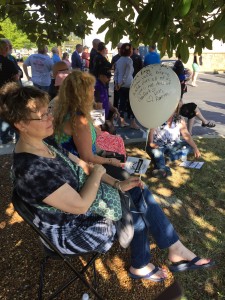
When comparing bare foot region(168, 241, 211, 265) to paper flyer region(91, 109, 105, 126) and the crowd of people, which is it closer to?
the crowd of people

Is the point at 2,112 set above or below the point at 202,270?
above

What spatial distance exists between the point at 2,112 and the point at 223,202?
8.37ft

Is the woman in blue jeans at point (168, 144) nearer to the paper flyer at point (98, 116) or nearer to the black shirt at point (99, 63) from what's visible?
the paper flyer at point (98, 116)

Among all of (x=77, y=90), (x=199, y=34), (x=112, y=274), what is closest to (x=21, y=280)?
(x=112, y=274)

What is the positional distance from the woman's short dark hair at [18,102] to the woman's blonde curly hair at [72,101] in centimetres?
68

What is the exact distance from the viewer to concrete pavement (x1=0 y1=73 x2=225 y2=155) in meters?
5.30

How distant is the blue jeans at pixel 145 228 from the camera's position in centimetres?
202

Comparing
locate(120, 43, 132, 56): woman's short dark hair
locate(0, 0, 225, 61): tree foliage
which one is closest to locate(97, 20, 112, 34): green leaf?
locate(0, 0, 225, 61): tree foliage

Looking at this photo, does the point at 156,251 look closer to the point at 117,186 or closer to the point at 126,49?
the point at 117,186

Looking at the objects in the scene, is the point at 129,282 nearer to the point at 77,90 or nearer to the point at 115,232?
the point at 115,232

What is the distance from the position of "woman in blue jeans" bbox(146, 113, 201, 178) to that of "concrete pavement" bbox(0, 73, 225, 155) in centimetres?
104

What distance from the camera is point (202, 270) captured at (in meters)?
2.21

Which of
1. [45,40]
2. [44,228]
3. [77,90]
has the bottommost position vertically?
[44,228]

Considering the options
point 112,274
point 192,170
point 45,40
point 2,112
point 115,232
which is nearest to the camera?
point 2,112
